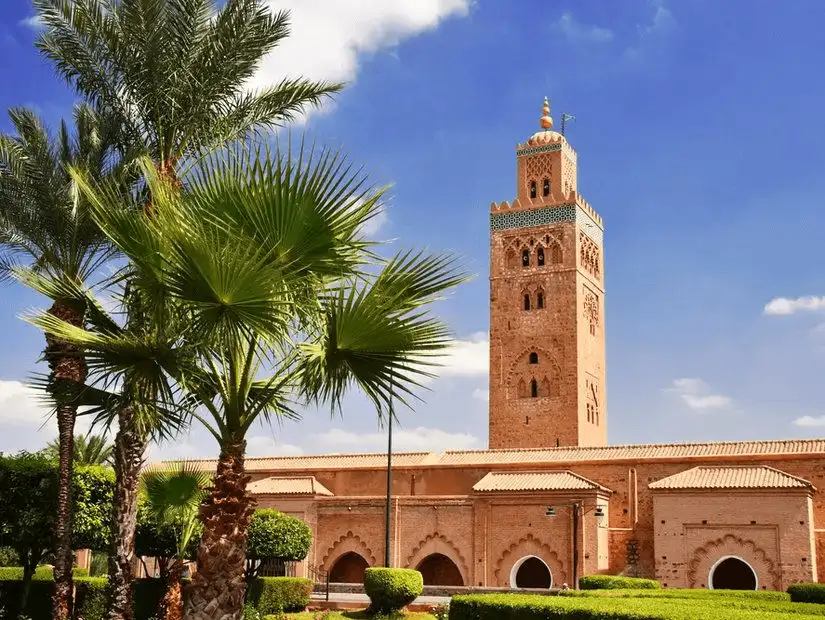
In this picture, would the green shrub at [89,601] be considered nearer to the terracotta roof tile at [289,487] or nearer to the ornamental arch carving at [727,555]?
the terracotta roof tile at [289,487]

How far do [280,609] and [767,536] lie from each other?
526 inches

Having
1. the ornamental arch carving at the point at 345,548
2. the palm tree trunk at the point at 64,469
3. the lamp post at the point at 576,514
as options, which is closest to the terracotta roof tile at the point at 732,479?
the lamp post at the point at 576,514

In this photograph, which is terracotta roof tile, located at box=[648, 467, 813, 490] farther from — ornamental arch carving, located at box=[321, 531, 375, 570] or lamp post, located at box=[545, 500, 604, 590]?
ornamental arch carving, located at box=[321, 531, 375, 570]

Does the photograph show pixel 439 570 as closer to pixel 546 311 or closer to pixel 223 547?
pixel 546 311

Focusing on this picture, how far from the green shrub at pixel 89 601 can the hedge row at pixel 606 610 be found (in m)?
7.01

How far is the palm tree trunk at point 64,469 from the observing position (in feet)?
41.9

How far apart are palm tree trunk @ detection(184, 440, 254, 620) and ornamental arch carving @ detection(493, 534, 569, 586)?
18876 millimetres

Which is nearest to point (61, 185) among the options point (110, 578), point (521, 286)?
point (110, 578)

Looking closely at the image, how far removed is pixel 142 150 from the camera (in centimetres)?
1320

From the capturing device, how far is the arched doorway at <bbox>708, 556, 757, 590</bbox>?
2561cm

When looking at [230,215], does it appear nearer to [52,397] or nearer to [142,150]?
[52,397]

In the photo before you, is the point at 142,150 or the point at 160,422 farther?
the point at 142,150

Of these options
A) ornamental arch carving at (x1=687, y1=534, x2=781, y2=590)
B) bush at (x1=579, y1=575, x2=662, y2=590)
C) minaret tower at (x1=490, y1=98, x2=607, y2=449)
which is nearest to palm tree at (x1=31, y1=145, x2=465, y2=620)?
bush at (x1=579, y1=575, x2=662, y2=590)

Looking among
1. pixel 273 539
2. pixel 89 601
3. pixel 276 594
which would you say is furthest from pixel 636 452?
pixel 89 601
